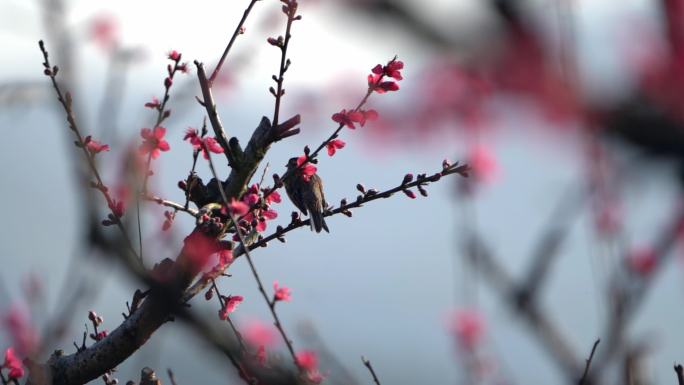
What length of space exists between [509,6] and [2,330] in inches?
87.0

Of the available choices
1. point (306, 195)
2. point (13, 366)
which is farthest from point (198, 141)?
point (306, 195)

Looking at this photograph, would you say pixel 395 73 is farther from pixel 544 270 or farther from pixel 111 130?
pixel 544 270

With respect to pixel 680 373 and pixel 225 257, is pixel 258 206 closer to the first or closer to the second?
pixel 225 257

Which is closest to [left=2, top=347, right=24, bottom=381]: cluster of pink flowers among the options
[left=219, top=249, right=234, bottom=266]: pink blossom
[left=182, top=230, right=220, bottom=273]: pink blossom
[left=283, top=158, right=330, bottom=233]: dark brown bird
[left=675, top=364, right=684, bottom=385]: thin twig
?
[left=182, top=230, right=220, bottom=273]: pink blossom

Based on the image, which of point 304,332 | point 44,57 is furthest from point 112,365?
point 304,332

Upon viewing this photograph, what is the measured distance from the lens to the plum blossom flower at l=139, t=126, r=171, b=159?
3.25 m

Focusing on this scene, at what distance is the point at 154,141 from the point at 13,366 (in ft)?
3.01

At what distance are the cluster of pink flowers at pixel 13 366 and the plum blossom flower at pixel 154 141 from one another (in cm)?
83

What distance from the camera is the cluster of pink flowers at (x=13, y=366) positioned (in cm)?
289

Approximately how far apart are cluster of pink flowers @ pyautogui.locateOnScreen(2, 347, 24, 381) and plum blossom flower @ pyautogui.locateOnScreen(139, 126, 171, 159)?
83 cm

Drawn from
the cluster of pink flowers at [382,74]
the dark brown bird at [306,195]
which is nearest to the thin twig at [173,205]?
the cluster of pink flowers at [382,74]

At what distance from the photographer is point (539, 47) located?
40.7 inches

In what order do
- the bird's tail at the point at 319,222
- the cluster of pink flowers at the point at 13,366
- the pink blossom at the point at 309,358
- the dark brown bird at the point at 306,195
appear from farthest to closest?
the dark brown bird at the point at 306,195 < the bird's tail at the point at 319,222 < the cluster of pink flowers at the point at 13,366 < the pink blossom at the point at 309,358

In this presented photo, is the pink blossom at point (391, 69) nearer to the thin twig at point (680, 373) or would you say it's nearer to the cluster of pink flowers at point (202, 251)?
the cluster of pink flowers at point (202, 251)
